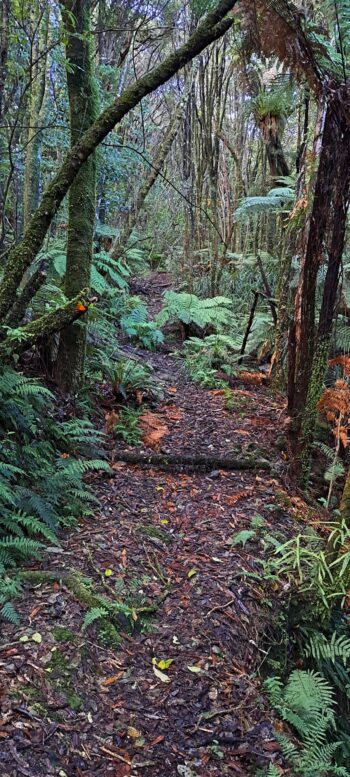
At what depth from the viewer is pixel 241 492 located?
4.38 m

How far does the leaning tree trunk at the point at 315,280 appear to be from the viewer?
13.7 ft

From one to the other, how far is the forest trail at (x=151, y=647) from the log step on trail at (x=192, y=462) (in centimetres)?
27

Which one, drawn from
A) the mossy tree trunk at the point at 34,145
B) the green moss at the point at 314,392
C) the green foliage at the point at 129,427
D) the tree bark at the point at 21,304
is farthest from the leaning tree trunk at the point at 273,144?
the tree bark at the point at 21,304

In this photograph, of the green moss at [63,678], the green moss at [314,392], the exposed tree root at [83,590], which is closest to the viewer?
the green moss at [63,678]

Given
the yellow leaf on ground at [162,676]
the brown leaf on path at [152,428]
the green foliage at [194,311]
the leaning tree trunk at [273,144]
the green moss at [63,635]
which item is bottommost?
the yellow leaf on ground at [162,676]

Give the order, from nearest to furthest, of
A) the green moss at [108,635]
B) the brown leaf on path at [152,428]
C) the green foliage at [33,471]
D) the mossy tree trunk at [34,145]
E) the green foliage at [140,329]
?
1. the green moss at [108,635]
2. the green foliage at [33,471]
3. the brown leaf on path at [152,428]
4. the mossy tree trunk at [34,145]
5. the green foliage at [140,329]

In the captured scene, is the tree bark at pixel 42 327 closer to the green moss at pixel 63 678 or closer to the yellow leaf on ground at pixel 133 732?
the green moss at pixel 63 678

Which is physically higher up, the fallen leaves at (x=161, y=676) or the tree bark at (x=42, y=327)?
the tree bark at (x=42, y=327)

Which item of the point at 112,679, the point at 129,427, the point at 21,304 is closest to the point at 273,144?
the point at 129,427

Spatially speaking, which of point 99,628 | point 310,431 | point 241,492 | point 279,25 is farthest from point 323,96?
point 99,628

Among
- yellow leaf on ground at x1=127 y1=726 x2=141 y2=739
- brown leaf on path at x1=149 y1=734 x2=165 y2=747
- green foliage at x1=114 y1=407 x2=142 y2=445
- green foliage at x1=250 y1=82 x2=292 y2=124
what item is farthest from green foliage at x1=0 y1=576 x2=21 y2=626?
green foliage at x1=250 y1=82 x2=292 y2=124

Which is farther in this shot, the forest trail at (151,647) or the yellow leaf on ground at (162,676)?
the yellow leaf on ground at (162,676)

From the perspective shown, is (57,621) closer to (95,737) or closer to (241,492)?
(95,737)

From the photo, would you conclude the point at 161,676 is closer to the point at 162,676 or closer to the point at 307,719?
the point at 162,676
